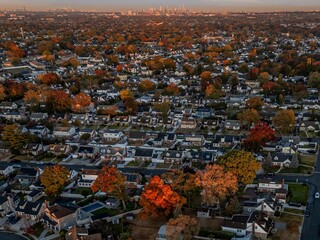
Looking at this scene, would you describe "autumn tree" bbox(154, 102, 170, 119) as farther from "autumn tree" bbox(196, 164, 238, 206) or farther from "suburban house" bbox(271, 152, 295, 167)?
"autumn tree" bbox(196, 164, 238, 206)

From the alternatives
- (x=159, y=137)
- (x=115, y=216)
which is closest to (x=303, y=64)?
(x=159, y=137)

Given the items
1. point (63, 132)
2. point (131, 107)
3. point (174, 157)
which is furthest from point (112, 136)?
point (174, 157)

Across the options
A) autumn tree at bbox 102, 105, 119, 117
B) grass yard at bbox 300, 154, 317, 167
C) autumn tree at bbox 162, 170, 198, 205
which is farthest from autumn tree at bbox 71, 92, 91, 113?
grass yard at bbox 300, 154, 317, 167

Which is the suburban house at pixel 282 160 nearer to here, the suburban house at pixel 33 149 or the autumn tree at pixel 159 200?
the autumn tree at pixel 159 200

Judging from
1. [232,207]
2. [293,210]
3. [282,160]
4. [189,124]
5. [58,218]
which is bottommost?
[58,218]

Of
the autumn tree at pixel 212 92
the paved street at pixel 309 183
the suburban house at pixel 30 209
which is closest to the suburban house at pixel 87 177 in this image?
the paved street at pixel 309 183

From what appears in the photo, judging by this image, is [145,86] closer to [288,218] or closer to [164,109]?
[164,109]

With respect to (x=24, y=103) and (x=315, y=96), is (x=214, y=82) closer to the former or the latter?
(x=315, y=96)
